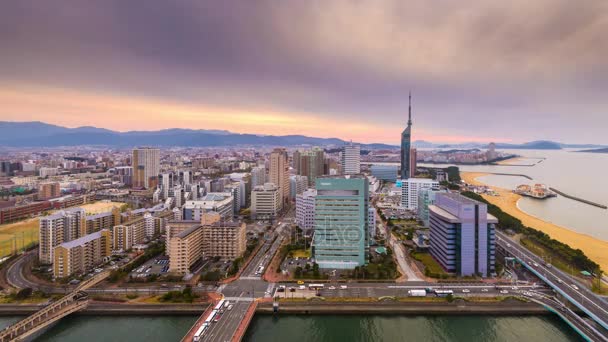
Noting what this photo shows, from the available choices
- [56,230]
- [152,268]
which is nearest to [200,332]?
[152,268]

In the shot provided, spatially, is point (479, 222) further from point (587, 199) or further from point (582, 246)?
point (587, 199)

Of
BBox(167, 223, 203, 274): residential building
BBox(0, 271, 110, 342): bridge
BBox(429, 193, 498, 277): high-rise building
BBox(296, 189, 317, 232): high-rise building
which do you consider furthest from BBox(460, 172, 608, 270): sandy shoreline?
BBox(0, 271, 110, 342): bridge

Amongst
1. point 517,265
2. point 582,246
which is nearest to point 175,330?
point 517,265

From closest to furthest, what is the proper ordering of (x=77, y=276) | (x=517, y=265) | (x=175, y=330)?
(x=175, y=330), (x=77, y=276), (x=517, y=265)

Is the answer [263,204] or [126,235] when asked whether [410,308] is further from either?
[263,204]

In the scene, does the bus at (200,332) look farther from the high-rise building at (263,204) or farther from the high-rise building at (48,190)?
the high-rise building at (48,190)

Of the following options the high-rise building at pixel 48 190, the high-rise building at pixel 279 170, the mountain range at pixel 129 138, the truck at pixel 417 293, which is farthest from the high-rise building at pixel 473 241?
the mountain range at pixel 129 138
